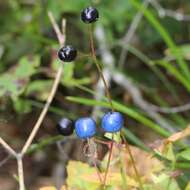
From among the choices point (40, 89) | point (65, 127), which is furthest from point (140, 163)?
point (40, 89)

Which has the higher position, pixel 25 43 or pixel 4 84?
pixel 25 43

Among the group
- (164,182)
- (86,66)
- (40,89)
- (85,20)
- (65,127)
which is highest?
(86,66)

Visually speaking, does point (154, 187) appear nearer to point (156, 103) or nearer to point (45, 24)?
point (156, 103)

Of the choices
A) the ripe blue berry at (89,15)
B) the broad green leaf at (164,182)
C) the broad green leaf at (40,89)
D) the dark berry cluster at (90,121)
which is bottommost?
the broad green leaf at (164,182)

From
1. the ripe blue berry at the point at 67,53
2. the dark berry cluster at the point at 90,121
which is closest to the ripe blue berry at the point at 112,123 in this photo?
the dark berry cluster at the point at 90,121

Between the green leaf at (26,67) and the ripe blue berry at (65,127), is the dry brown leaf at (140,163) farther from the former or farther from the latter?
the green leaf at (26,67)

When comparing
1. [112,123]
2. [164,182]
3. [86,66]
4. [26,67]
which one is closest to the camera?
[112,123]

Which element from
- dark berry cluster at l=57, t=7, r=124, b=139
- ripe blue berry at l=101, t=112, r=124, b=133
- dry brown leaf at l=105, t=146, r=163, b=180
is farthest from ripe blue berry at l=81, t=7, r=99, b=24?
dry brown leaf at l=105, t=146, r=163, b=180

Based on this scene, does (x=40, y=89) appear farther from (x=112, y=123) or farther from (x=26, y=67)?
(x=112, y=123)

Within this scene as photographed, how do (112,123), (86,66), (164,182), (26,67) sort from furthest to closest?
(86,66), (26,67), (164,182), (112,123)

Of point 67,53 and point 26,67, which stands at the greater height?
point 26,67

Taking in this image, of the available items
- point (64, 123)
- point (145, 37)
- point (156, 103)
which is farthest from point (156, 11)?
point (64, 123)
